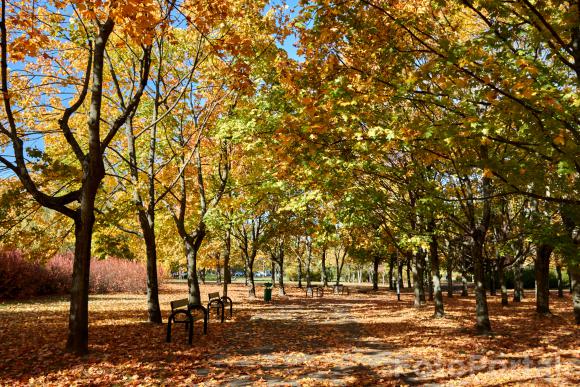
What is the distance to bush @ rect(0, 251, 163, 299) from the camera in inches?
862

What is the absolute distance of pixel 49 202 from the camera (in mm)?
8625

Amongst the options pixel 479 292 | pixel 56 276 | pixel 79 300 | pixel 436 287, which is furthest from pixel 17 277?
pixel 479 292

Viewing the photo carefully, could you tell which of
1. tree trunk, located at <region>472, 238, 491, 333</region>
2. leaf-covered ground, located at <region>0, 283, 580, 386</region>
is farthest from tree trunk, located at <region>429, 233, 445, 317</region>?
tree trunk, located at <region>472, 238, 491, 333</region>

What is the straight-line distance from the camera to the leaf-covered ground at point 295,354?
700cm

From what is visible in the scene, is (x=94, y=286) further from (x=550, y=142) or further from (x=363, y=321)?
(x=550, y=142)

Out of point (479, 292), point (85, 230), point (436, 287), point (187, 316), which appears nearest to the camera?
point (85, 230)

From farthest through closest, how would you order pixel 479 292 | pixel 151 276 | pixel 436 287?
pixel 436 287 < pixel 151 276 < pixel 479 292

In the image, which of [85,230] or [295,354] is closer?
[85,230]

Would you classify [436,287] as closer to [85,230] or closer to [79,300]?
[79,300]

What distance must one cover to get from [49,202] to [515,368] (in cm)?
1010

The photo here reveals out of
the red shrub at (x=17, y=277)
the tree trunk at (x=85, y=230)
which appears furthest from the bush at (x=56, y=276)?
the tree trunk at (x=85, y=230)

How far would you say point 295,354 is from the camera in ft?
30.0

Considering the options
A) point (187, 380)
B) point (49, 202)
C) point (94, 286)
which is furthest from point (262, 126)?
point (94, 286)

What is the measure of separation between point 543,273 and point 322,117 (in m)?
14.5
